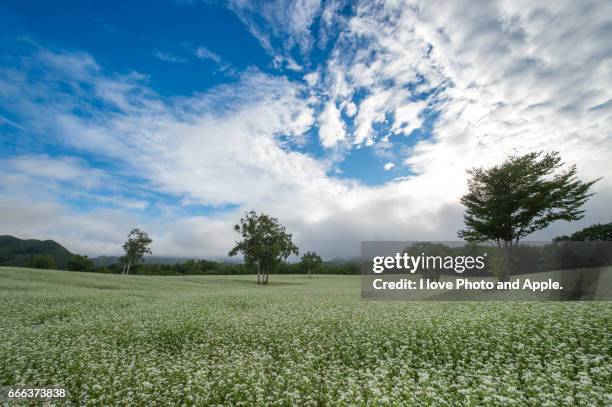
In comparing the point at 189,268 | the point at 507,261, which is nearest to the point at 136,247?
the point at 189,268

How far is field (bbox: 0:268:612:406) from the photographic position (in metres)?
8.48

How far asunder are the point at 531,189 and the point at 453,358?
30.3 m

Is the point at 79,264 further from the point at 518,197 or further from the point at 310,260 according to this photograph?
the point at 518,197

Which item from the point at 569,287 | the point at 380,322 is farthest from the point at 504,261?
the point at 380,322

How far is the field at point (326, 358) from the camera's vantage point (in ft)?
27.8

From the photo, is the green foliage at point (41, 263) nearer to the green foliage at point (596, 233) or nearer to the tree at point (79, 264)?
the tree at point (79, 264)

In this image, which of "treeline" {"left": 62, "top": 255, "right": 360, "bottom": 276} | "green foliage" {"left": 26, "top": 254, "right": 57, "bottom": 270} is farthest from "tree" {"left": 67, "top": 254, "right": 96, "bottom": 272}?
"green foliage" {"left": 26, "top": 254, "right": 57, "bottom": 270}

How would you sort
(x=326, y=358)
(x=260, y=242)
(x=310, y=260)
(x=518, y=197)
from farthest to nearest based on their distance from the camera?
1. (x=310, y=260)
2. (x=260, y=242)
3. (x=518, y=197)
4. (x=326, y=358)

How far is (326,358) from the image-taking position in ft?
39.4

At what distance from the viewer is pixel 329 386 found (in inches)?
366

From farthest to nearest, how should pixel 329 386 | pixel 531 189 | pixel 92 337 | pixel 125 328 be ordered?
pixel 531 189 → pixel 125 328 → pixel 92 337 → pixel 329 386

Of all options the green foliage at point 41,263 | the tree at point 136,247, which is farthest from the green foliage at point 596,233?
the green foliage at point 41,263

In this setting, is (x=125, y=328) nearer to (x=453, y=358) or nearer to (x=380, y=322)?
(x=380, y=322)

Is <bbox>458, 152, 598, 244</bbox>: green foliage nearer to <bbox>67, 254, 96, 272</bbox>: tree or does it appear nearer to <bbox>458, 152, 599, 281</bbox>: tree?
<bbox>458, 152, 599, 281</bbox>: tree
